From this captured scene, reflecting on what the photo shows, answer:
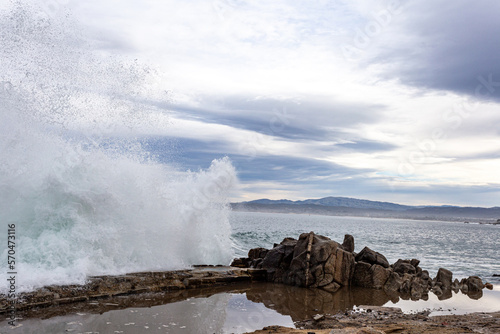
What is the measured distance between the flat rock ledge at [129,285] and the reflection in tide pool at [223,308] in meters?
0.33

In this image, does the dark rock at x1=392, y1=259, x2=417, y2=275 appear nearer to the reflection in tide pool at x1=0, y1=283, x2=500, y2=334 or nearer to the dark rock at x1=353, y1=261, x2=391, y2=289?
the dark rock at x1=353, y1=261, x2=391, y2=289

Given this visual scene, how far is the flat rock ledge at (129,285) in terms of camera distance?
26.3 ft

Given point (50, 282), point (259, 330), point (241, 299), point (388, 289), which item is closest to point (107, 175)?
point (50, 282)

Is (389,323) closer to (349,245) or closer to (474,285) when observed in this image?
(349,245)

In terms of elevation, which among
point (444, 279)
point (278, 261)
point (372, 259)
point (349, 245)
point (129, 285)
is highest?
point (349, 245)

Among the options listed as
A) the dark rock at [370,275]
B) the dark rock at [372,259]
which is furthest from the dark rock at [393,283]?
the dark rock at [372,259]

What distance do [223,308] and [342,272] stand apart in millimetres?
5716

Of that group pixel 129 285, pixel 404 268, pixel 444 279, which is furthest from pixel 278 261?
pixel 444 279

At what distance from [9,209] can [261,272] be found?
812cm

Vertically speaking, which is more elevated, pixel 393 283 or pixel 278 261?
pixel 278 261

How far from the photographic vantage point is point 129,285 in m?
10.0

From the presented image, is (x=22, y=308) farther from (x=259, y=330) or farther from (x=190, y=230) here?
(x=190, y=230)

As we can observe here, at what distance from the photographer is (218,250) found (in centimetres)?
1688

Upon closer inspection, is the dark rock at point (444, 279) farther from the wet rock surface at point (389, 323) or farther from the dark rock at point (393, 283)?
the wet rock surface at point (389, 323)
